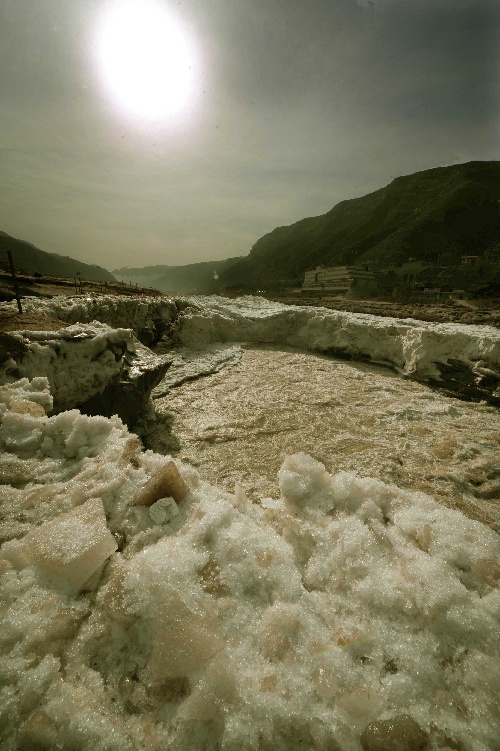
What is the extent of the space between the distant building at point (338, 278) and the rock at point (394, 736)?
2538 cm

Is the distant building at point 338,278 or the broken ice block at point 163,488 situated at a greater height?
the distant building at point 338,278

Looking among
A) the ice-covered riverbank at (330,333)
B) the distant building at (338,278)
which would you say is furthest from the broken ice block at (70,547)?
the distant building at (338,278)

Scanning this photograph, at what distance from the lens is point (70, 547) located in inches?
50.9

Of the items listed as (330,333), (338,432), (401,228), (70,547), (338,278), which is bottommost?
(338,432)

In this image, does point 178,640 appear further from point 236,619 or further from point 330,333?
point 330,333

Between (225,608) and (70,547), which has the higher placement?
(70,547)

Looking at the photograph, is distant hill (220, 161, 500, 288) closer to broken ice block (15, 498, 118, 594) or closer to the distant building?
Result: the distant building

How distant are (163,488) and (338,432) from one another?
3176 mm

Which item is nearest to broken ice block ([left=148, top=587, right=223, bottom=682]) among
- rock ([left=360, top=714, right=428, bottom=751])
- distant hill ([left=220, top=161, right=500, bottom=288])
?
rock ([left=360, top=714, right=428, bottom=751])

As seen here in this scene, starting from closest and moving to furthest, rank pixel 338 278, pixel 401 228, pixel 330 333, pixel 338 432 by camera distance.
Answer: pixel 338 432 → pixel 330 333 → pixel 338 278 → pixel 401 228

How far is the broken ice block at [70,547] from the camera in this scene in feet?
4.01

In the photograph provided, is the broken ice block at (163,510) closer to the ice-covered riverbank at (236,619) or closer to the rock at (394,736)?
the ice-covered riverbank at (236,619)

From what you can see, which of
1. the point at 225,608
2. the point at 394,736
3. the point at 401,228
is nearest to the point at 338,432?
the point at 225,608

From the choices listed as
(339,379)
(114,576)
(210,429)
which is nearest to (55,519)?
(114,576)
